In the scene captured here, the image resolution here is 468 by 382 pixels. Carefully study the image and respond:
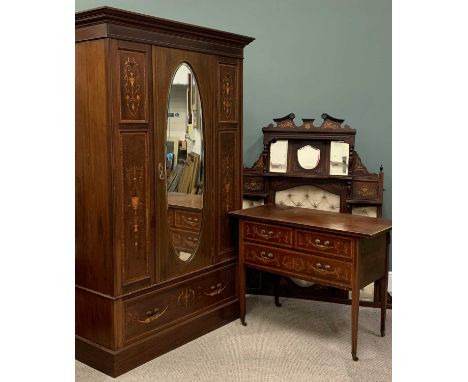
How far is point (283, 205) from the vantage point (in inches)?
149

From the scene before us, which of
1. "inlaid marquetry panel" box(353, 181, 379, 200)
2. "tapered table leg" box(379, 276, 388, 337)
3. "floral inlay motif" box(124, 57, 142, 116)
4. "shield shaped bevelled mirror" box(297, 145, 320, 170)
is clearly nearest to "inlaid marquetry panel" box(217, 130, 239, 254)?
"shield shaped bevelled mirror" box(297, 145, 320, 170)

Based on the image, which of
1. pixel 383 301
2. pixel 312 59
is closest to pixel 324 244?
pixel 383 301

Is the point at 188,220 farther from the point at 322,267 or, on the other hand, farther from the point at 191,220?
the point at 322,267

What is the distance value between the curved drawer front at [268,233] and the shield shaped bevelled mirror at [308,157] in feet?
2.39

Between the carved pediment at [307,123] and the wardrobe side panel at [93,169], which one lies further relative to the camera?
the carved pediment at [307,123]

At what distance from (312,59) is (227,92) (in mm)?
971

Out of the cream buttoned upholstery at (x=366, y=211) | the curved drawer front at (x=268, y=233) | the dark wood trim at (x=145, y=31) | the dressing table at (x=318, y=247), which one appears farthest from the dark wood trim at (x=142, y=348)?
the dark wood trim at (x=145, y=31)

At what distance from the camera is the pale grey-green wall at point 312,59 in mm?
3938

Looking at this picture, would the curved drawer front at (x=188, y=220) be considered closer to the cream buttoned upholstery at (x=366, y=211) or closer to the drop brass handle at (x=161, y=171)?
the drop brass handle at (x=161, y=171)

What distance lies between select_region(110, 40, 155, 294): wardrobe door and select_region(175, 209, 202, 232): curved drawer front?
0.20 metres

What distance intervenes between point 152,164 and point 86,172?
34 centimetres

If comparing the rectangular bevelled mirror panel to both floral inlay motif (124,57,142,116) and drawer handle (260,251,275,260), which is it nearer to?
drawer handle (260,251,275,260)
